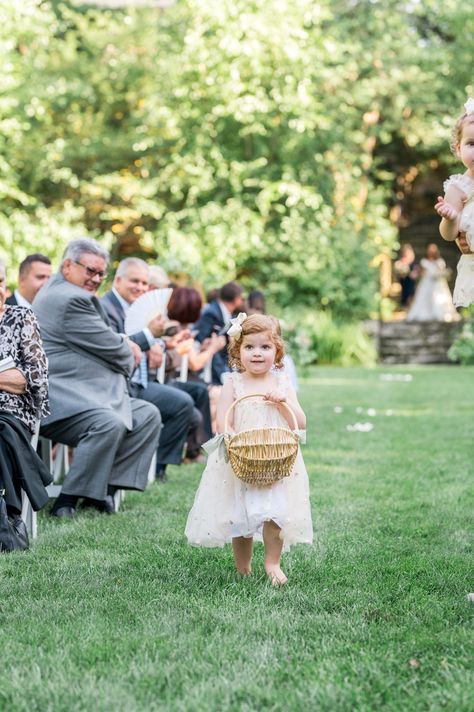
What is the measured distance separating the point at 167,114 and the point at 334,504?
1864 cm

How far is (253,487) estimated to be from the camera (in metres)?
4.59

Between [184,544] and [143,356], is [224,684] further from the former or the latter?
[143,356]

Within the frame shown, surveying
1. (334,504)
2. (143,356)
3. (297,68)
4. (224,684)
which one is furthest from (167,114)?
(224,684)

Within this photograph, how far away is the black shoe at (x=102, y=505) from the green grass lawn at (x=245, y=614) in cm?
13

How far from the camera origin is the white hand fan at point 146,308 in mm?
7514

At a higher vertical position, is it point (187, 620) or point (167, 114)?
point (167, 114)

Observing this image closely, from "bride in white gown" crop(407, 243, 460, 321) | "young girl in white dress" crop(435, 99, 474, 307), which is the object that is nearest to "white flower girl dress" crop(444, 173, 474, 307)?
"young girl in white dress" crop(435, 99, 474, 307)

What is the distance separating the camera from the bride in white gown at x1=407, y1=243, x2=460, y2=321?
87.9 feet

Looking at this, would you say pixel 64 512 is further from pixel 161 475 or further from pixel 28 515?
pixel 161 475

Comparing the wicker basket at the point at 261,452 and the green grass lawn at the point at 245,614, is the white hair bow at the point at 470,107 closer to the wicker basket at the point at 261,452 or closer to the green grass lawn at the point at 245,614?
the wicker basket at the point at 261,452

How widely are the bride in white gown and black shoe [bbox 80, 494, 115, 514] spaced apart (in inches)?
807

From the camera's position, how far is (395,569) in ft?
15.8

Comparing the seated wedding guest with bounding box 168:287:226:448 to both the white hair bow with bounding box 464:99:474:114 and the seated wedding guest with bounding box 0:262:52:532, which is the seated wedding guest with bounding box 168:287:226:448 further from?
the white hair bow with bounding box 464:99:474:114

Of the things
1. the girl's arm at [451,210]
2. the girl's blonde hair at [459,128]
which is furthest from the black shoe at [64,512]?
the girl's blonde hair at [459,128]
